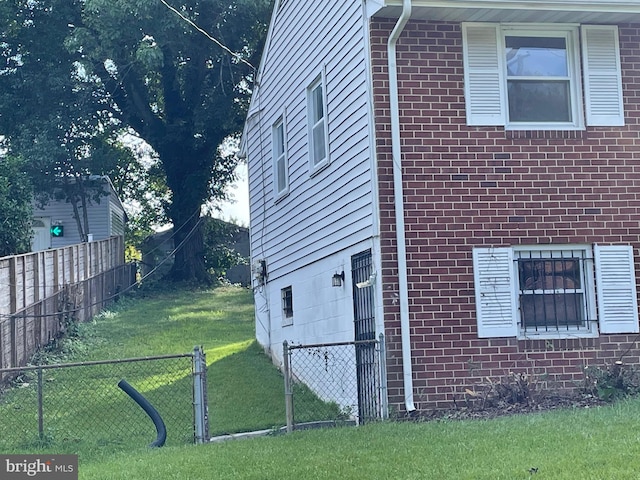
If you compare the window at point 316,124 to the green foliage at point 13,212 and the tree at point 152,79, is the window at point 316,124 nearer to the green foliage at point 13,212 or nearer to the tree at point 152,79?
the green foliage at point 13,212

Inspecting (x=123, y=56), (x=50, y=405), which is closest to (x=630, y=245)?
(x=50, y=405)

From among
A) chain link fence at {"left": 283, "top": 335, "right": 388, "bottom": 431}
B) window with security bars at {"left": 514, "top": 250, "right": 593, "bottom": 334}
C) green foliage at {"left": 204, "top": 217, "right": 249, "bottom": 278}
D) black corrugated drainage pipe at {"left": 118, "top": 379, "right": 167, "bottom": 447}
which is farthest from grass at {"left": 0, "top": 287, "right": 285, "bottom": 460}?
green foliage at {"left": 204, "top": 217, "right": 249, "bottom": 278}

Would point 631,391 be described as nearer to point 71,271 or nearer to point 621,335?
point 621,335

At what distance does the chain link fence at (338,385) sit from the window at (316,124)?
2780mm

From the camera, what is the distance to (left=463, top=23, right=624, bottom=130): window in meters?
9.67

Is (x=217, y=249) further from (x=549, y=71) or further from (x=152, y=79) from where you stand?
(x=549, y=71)

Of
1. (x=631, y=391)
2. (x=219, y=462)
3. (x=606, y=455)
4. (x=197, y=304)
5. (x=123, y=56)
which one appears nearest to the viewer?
(x=606, y=455)

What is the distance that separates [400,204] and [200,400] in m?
3.11

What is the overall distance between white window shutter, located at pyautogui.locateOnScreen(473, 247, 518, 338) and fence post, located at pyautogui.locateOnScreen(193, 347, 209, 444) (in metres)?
3.14

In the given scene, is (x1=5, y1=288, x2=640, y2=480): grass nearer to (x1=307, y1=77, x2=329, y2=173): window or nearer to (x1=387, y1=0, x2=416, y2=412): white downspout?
(x1=387, y1=0, x2=416, y2=412): white downspout

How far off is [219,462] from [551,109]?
19.1 ft

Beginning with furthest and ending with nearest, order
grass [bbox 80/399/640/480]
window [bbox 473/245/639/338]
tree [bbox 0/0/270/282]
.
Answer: tree [bbox 0/0/270/282], window [bbox 473/245/639/338], grass [bbox 80/399/640/480]

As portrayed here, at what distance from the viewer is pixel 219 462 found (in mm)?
7047

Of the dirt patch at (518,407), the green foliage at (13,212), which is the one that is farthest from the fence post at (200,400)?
the green foliage at (13,212)
